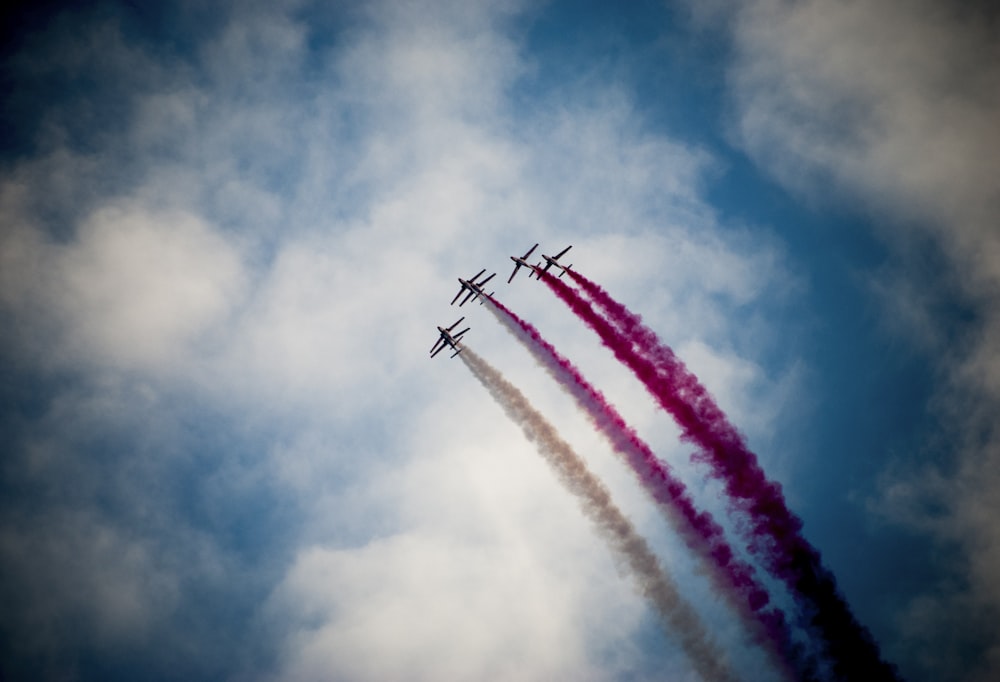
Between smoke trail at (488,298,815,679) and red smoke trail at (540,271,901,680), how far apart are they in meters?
2.49

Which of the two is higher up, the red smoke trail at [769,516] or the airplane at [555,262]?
the airplane at [555,262]

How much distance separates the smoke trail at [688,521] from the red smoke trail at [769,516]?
2.49m

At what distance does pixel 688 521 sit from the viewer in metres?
42.8

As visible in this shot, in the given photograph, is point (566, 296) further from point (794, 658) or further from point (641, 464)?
point (794, 658)

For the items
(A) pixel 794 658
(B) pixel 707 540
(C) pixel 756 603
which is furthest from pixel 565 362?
(A) pixel 794 658

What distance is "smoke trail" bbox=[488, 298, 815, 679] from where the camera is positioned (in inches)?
1571

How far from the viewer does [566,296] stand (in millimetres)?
50562

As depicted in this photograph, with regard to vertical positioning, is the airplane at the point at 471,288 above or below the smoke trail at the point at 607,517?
above

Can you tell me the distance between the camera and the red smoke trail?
130 feet

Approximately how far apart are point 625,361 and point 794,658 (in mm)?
27644

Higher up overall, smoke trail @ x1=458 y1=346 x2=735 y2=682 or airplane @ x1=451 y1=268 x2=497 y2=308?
airplane @ x1=451 y1=268 x2=497 y2=308

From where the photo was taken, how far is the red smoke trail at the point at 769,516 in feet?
130

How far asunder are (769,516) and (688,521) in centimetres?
656

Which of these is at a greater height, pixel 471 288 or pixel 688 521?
pixel 471 288
